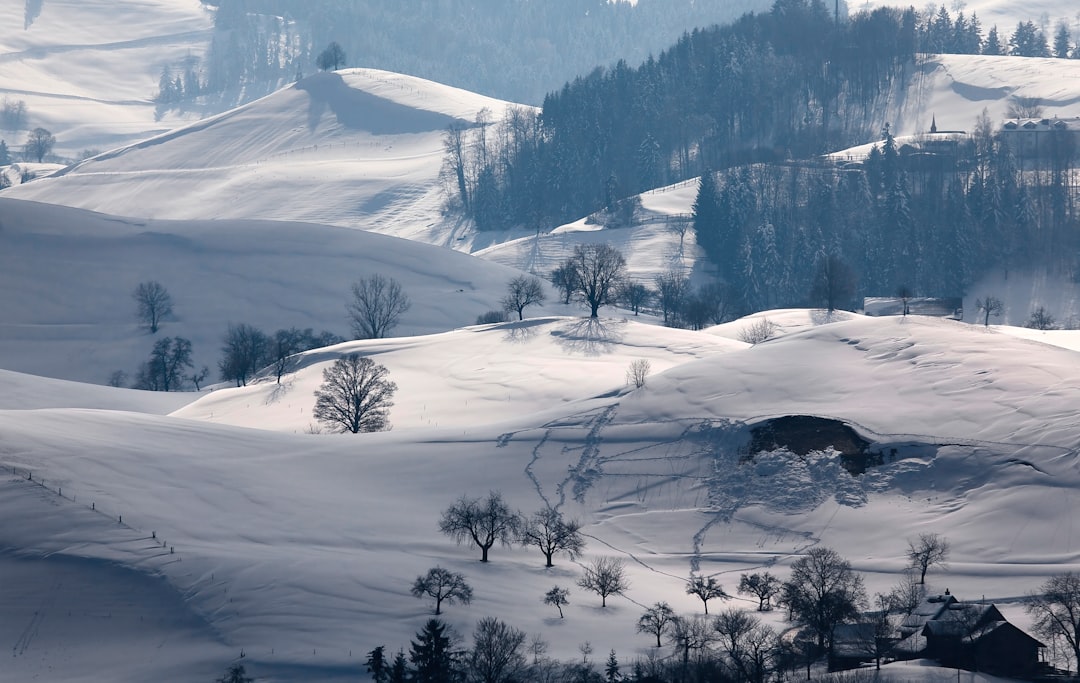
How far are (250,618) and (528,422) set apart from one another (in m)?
28.3

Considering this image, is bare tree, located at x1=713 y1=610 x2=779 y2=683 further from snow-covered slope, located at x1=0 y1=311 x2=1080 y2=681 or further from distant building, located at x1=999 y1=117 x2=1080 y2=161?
distant building, located at x1=999 y1=117 x2=1080 y2=161

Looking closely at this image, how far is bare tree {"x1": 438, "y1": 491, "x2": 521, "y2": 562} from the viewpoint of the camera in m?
65.6

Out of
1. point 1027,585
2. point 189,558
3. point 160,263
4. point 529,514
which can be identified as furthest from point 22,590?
point 160,263

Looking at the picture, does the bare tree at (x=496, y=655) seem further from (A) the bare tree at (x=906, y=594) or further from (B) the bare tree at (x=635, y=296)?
(B) the bare tree at (x=635, y=296)

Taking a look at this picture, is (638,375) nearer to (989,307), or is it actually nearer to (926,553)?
(926,553)

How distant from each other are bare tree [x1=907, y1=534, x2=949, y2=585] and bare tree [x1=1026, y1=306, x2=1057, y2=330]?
266 ft

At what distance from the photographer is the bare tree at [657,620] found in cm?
5538

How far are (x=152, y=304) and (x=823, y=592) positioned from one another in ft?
334

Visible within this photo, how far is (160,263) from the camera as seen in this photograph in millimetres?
160625

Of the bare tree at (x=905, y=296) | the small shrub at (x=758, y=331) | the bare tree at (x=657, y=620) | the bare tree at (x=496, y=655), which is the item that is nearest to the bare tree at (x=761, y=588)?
the bare tree at (x=657, y=620)

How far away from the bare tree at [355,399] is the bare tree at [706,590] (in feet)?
112

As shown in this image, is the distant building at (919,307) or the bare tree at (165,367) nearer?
the bare tree at (165,367)

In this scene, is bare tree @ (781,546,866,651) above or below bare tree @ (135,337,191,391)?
below

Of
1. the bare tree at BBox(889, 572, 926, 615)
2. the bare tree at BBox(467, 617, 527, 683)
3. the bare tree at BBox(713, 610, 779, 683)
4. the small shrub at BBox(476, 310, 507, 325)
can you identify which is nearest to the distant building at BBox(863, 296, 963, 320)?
the small shrub at BBox(476, 310, 507, 325)
